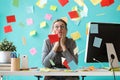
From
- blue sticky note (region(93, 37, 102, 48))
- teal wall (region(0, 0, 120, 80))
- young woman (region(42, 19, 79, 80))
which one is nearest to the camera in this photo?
blue sticky note (region(93, 37, 102, 48))

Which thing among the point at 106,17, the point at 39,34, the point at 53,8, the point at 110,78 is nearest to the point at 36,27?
the point at 39,34

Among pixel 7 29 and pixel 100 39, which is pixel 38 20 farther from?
pixel 100 39

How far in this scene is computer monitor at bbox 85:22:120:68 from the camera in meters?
1.94

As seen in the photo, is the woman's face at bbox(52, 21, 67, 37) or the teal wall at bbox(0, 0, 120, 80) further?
the teal wall at bbox(0, 0, 120, 80)

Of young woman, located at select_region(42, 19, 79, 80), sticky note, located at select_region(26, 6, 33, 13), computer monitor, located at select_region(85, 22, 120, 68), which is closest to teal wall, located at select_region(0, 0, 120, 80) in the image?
sticky note, located at select_region(26, 6, 33, 13)

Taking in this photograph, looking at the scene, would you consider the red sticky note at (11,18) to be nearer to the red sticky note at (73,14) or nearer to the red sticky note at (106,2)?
the red sticky note at (73,14)

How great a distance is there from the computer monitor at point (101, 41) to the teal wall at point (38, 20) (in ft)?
4.14

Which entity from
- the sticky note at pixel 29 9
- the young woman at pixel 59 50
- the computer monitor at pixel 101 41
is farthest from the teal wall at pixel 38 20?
the computer monitor at pixel 101 41

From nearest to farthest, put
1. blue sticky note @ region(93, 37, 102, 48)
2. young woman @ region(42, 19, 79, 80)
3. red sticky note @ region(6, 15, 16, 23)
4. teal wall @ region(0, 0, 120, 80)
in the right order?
blue sticky note @ region(93, 37, 102, 48) < young woman @ region(42, 19, 79, 80) < teal wall @ region(0, 0, 120, 80) < red sticky note @ region(6, 15, 16, 23)

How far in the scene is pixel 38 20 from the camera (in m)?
3.33

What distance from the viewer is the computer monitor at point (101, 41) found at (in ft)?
6.35

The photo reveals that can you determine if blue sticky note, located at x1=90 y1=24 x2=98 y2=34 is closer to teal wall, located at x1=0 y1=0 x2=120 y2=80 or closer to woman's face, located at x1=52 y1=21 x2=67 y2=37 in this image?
woman's face, located at x1=52 y1=21 x2=67 y2=37

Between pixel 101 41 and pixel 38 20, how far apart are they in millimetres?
1546

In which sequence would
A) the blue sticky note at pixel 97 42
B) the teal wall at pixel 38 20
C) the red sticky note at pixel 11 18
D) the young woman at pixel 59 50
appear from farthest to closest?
the red sticky note at pixel 11 18 → the teal wall at pixel 38 20 → the young woman at pixel 59 50 → the blue sticky note at pixel 97 42
